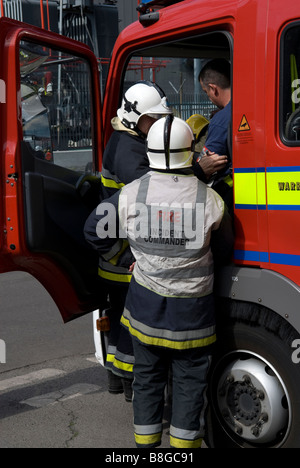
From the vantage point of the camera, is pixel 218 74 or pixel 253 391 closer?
pixel 253 391

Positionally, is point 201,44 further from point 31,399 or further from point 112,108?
point 31,399

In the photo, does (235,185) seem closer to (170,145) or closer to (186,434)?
(170,145)

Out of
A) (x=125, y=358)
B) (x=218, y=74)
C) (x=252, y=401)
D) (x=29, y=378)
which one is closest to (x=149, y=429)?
(x=252, y=401)

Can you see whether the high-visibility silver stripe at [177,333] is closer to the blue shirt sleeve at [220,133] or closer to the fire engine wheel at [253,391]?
the fire engine wheel at [253,391]

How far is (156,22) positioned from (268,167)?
120 centimetres

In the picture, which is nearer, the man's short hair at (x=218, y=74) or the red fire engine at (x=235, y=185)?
the red fire engine at (x=235, y=185)

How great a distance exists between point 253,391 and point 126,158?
136 centimetres

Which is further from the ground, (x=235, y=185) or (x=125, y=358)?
(x=235, y=185)

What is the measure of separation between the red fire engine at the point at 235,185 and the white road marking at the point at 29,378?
45.3 inches

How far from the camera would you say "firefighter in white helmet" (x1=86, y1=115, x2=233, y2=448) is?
315cm

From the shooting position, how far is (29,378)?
4.95 meters

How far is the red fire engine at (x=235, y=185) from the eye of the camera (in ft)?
9.98

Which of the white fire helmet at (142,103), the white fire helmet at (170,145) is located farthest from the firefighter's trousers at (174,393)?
the white fire helmet at (142,103)

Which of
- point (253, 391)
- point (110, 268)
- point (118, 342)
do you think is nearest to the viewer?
point (253, 391)
